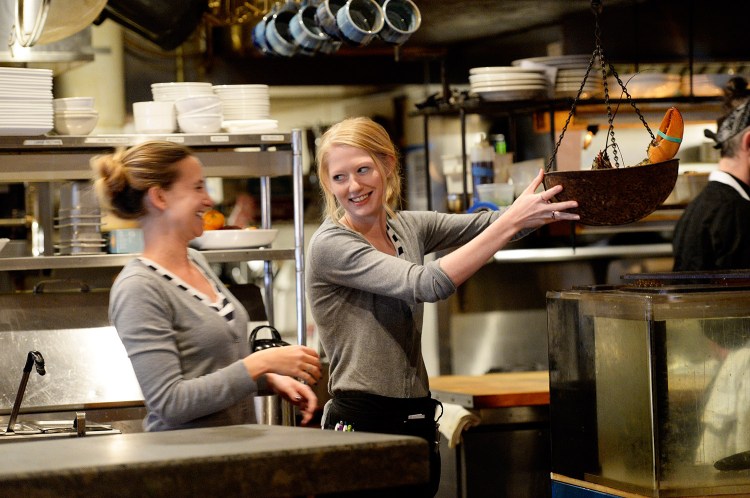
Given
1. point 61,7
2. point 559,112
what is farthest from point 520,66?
point 61,7

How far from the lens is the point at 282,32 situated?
4.78m

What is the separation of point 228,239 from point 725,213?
1.90 metres

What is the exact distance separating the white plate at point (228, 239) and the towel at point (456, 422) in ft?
3.23

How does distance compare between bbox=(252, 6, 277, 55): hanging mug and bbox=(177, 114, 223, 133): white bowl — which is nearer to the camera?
bbox=(177, 114, 223, 133): white bowl

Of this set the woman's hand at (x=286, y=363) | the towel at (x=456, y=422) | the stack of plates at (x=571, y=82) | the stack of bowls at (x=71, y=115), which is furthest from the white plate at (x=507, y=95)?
the woman's hand at (x=286, y=363)

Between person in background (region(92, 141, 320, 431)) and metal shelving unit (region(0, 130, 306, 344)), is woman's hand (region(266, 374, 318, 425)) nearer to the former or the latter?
person in background (region(92, 141, 320, 431))

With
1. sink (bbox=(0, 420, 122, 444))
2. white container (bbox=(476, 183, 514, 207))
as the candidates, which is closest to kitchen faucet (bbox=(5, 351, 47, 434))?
sink (bbox=(0, 420, 122, 444))

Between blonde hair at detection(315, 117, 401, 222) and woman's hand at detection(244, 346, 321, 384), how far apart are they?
611mm

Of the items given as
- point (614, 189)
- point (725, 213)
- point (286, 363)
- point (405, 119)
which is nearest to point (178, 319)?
point (286, 363)

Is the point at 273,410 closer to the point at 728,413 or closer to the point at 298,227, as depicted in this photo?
the point at 298,227

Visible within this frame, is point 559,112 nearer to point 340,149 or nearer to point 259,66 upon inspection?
point 259,66

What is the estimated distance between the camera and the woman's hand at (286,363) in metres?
2.22

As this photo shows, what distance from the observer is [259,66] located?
6426mm

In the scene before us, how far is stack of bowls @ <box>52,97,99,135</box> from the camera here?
164 inches
